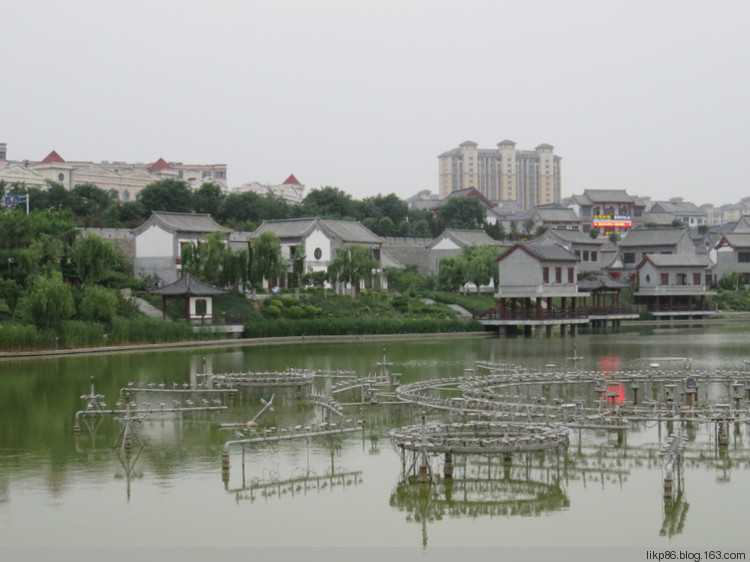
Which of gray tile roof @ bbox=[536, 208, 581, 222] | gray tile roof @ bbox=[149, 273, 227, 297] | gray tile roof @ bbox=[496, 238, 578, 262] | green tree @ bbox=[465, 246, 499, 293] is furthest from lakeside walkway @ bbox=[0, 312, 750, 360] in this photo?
gray tile roof @ bbox=[536, 208, 581, 222]

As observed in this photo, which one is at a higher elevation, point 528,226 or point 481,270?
point 528,226

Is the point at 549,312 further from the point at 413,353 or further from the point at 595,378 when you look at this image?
the point at 595,378

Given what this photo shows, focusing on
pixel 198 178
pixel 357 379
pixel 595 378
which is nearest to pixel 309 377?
pixel 357 379

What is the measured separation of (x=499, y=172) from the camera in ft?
619

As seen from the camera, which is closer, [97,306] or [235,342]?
[97,306]

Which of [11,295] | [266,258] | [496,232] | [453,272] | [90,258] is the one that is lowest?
[11,295]

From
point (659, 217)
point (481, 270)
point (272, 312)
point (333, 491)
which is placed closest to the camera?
point (333, 491)

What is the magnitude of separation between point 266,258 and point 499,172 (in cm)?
14038

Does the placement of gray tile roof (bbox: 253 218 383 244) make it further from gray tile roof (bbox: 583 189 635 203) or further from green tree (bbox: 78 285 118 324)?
gray tile roof (bbox: 583 189 635 203)

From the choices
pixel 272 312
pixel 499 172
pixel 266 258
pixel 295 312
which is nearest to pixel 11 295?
pixel 272 312

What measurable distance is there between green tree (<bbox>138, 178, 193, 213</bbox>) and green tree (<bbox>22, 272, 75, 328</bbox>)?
31775mm

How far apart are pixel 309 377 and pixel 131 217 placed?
43.8m

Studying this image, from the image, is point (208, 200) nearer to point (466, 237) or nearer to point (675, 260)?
point (466, 237)

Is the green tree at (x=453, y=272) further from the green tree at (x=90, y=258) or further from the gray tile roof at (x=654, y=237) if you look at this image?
the green tree at (x=90, y=258)
